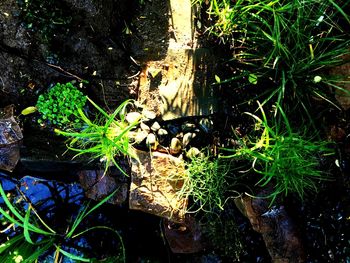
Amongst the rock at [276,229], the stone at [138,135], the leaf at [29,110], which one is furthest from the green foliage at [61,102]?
the rock at [276,229]

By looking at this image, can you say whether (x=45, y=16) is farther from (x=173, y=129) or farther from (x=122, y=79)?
(x=173, y=129)

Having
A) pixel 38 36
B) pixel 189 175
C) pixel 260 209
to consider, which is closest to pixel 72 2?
pixel 38 36

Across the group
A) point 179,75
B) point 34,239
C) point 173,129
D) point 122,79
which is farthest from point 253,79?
point 34,239

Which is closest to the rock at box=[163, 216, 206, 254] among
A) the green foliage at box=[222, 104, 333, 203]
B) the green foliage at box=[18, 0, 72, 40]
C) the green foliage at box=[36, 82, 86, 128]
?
the green foliage at box=[222, 104, 333, 203]

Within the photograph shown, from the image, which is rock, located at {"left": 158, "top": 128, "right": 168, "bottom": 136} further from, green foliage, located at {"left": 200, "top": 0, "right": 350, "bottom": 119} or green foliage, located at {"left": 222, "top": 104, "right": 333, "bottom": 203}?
green foliage, located at {"left": 200, "top": 0, "right": 350, "bottom": 119}

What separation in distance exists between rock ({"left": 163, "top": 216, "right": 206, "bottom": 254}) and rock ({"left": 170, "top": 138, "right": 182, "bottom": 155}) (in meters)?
0.48

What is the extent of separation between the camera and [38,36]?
2.42 metres

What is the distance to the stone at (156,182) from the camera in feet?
7.98

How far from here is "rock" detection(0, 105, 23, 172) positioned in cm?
260

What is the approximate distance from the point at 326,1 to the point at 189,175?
4.27ft

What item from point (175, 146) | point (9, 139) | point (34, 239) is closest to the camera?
point (175, 146)

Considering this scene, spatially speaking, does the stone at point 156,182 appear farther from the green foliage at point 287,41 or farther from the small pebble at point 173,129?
the green foliage at point 287,41

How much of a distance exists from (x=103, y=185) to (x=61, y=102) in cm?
67

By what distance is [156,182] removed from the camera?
246 cm
